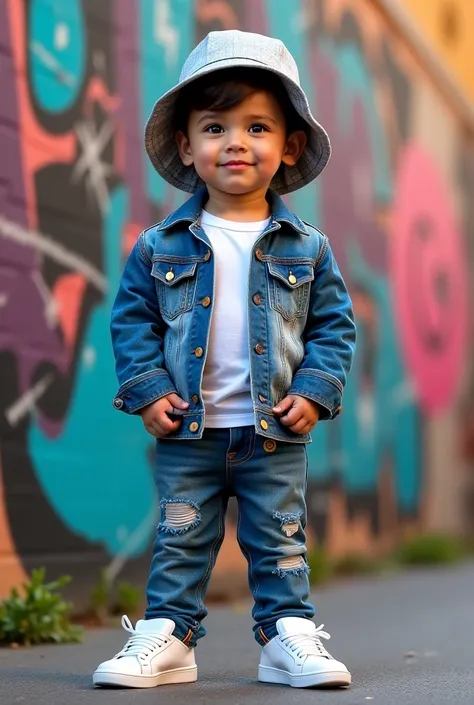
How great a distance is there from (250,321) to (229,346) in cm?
9

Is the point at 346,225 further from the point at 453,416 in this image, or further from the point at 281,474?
the point at 281,474

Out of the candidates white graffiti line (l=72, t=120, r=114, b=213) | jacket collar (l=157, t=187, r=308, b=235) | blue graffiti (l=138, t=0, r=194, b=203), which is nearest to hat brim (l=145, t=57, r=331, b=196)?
jacket collar (l=157, t=187, r=308, b=235)

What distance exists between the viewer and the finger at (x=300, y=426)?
348 centimetres

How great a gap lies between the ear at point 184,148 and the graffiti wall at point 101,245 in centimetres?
136

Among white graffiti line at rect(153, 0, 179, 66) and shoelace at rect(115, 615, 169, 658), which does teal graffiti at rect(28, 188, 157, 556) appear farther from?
shoelace at rect(115, 615, 169, 658)

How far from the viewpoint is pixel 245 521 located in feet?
11.5

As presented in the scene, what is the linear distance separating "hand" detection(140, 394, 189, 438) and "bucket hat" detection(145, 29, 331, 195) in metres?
0.64

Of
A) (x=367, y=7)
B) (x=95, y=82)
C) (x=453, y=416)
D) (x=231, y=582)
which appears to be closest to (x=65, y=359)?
(x=95, y=82)

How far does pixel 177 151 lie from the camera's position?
12.3ft

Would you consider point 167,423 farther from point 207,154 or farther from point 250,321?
point 207,154

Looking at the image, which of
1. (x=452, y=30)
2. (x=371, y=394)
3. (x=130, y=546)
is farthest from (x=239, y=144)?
(x=452, y=30)

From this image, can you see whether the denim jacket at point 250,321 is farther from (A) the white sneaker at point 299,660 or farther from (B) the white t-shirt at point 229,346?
(A) the white sneaker at point 299,660

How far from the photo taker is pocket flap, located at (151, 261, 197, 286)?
351 cm

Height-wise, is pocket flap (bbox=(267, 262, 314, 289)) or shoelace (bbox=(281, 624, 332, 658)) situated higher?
pocket flap (bbox=(267, 262, 314, 289))
